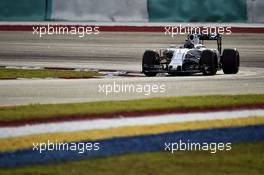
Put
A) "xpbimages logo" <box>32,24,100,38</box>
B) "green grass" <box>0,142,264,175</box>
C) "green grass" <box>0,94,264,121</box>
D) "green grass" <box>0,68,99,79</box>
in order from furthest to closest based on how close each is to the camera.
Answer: "xpbimages logo" <box>32,24,100,38</box>, "green grass" <box>0,68,99,79</box>, "green grass" <box>0,94,264,121</box>, "green grass" <box>0,142,264,175</box>

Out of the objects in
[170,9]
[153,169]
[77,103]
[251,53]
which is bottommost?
[153,169]

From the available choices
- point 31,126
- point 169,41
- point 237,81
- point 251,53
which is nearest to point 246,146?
point 31,126

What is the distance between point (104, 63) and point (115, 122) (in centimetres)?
1138

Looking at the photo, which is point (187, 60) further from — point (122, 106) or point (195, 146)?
point (195, 146)

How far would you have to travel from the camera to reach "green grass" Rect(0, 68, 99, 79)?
16.4 m

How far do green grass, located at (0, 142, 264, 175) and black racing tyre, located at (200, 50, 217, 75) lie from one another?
7.70 meters

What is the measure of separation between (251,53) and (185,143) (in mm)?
14471

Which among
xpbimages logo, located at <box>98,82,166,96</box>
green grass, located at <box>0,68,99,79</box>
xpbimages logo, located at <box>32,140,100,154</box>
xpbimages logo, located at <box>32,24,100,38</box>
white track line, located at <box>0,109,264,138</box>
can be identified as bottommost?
xpbimages logo, located at <box>32,140,100,154</box>

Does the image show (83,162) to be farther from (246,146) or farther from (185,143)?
(246,146)

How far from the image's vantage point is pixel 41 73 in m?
17.1

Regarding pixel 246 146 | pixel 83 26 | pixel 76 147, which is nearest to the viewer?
pixel 76 147

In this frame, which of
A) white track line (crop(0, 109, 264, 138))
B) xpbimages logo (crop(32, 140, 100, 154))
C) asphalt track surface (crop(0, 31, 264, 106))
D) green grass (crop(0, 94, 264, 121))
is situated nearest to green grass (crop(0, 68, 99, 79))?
asphalt track surface (crop(0, 31, 264, 106))

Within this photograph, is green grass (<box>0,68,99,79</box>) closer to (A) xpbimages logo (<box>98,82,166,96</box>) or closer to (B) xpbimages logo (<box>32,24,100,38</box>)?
(A) xpbimages logo (<box>98,82,166,96</box>)

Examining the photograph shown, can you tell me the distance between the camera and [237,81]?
15.0 metres
